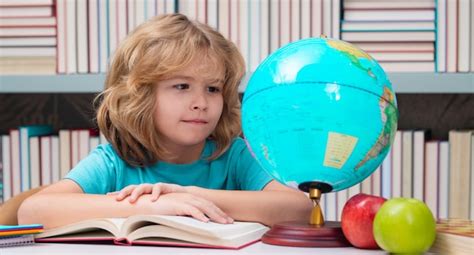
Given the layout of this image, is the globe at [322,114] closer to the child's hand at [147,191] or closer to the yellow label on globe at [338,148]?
the yellow label on globe at [338,148]

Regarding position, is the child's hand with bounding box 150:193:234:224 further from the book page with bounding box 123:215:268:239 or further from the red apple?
the red apple

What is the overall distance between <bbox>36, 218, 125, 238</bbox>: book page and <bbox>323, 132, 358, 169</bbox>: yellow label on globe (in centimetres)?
34

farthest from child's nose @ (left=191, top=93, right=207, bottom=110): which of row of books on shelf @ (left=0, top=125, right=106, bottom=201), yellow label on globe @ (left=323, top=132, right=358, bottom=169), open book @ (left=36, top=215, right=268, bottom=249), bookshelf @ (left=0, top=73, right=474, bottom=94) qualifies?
row of books on shelf @ (left=0, top=125, right=106, bottom=201)

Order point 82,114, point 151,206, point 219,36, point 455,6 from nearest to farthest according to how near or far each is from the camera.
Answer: point 151,206 < point 219,36 < point 455,6 < point 82,114

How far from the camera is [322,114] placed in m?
1.22

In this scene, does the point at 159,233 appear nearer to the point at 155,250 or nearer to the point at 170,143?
the point at 155,250

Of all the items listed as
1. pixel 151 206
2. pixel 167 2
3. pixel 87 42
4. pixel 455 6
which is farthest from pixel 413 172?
pixel 151 206

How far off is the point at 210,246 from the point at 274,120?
21 cm

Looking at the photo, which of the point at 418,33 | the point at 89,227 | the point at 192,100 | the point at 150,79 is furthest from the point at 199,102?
the point at 418,33

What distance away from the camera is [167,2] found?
249 centimetres

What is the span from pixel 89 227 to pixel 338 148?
42 centimetres

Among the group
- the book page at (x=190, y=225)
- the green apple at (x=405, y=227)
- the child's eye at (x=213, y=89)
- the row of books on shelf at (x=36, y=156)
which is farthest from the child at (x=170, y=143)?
the row of books on shelf at (x=36, y=156)

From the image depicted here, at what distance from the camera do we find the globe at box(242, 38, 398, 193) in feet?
4.03

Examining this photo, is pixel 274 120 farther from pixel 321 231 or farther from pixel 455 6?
pixel 455 6
